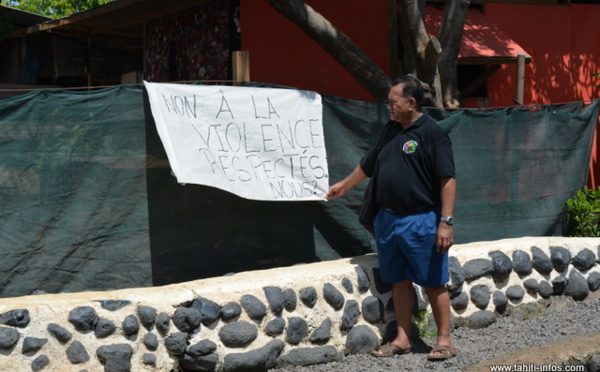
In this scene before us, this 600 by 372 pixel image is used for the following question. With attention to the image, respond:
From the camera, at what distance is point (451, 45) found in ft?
28.1

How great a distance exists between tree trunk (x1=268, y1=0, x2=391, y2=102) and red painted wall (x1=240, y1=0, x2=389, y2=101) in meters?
2.35

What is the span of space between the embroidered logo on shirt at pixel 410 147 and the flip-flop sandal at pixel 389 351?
1.48 metres

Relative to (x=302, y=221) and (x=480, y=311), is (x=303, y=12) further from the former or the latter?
(x=480, y=311)

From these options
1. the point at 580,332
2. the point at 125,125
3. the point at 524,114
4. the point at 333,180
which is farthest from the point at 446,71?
the point at 125,125

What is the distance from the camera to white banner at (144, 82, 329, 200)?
5.67 m

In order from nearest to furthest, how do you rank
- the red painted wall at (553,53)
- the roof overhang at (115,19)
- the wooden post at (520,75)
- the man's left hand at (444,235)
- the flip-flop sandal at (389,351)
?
the man's left hand at (444,235), the flip-flop sandal at (389,351), the wooden post at (520,75), the red painted wall at (553,53), the roof overhang at (115,19)

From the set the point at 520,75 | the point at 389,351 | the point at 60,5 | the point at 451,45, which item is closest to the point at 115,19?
the point at 451,45

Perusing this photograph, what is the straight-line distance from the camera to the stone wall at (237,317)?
485 centimetres

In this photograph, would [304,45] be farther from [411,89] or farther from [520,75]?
[411,89]

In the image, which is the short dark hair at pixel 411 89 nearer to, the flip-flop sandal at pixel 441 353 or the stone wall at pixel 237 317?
the stone wall at pixel 237 317

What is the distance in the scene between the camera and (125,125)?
18.7 ft

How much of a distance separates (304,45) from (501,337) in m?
5.39

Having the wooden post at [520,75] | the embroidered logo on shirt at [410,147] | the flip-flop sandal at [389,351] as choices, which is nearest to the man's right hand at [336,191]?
the embroidered logo on shirt at [410,147]

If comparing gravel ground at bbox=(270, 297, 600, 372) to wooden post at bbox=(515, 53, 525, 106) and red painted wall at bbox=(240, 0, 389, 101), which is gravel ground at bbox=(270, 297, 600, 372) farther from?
red painted wall at bbox=(240, 0, 389, 101)
